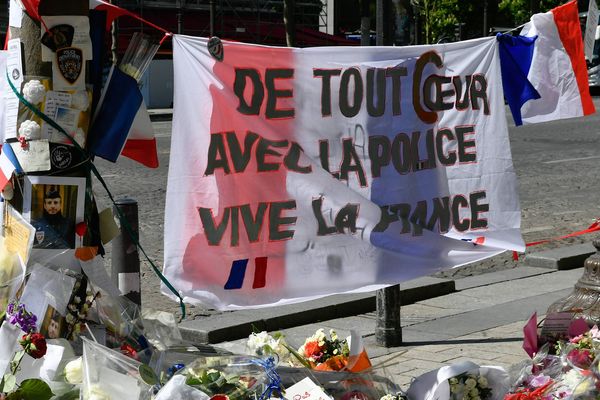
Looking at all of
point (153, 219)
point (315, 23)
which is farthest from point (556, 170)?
point (315, 23)

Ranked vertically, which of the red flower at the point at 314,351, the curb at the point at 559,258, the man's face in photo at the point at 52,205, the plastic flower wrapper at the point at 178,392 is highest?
the man's face in photo at the point at 52,205

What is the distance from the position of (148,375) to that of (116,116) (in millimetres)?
1135

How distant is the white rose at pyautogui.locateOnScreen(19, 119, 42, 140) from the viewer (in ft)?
13.3

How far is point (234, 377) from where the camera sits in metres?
3.75

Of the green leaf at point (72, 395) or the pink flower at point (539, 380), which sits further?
the pink flower at point (539, 380)

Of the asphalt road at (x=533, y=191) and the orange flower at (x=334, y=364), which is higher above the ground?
the orange flower at (x=334, y=364)

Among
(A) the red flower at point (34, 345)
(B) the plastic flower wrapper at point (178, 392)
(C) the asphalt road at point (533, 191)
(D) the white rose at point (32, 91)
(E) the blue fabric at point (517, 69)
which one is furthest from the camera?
(C) the asphalt road at point (533, 191)

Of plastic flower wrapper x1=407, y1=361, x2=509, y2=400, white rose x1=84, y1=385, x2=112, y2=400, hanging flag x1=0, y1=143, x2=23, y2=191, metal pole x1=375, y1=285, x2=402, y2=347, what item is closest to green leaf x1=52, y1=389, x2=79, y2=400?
white rose x1=84, y1=385, x2=112, y2=400

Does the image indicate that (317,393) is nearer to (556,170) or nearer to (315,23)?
(556,170)

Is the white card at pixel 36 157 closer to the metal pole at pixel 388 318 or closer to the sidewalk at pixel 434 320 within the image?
the sidewalk at pixel 434 320

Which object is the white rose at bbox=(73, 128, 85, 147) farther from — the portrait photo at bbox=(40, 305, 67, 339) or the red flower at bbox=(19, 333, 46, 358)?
the red flower at bbox=(19, 333, 46, 358)

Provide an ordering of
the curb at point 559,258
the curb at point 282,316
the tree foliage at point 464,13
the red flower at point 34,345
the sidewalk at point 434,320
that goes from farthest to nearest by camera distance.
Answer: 1. the tree foliage at point 464,13
2. the curb at point 559,258
3. the curb at point 282,316
4. the sidewalk at point 434,320
5. the red flower at point 34,345

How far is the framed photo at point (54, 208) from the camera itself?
13.5 feet

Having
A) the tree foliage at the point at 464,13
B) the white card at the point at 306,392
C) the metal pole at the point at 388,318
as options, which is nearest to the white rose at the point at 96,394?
the white card at the point at 306,392
